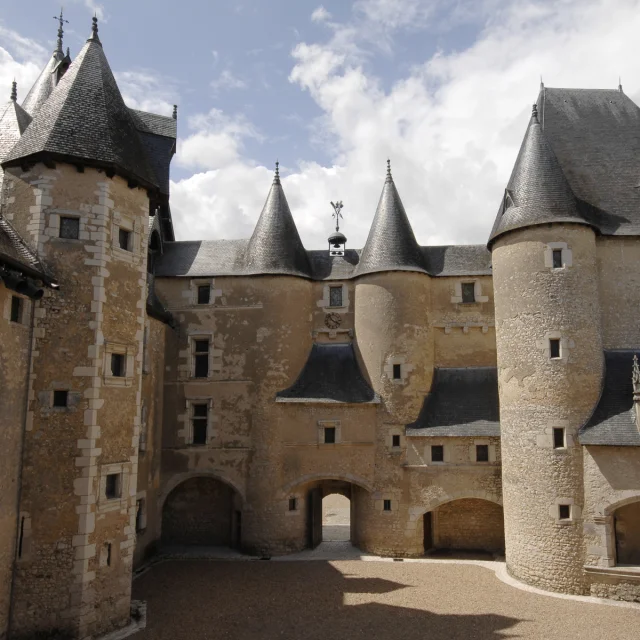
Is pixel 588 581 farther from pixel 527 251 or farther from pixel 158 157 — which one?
pixel 158 157

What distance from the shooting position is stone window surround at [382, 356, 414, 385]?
22.1m

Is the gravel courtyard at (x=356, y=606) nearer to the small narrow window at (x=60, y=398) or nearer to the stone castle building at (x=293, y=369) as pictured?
the stone castle building at (x=293, y=369)

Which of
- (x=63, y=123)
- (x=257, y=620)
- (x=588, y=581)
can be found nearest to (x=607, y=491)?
(x=588, y=581)

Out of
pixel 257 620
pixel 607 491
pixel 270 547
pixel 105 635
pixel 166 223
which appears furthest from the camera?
pixel 166 223

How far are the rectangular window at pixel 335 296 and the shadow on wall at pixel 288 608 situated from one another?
10.1 m

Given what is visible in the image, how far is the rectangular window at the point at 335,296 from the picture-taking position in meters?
23.9

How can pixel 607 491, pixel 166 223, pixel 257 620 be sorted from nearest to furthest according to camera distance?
pixel 257 620
pixel 607 491
pixel 166 223

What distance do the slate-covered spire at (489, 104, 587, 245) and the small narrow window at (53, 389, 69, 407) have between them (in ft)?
47.0

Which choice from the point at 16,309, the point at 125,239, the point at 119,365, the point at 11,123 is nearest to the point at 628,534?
the point at 119,365

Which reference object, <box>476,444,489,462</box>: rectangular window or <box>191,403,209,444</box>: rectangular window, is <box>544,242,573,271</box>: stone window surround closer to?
<box>476,444,489,462</box>: rectangular window

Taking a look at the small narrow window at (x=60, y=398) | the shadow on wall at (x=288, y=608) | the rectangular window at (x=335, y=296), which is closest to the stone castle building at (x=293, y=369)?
the small narrow window at (x=60, y=398)

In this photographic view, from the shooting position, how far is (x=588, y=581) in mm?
16625

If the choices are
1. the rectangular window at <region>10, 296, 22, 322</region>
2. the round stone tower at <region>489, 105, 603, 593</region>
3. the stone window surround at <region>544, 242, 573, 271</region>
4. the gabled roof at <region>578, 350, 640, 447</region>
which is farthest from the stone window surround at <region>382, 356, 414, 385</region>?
the rectangular window at <region>10, 296, 22, 322</region>

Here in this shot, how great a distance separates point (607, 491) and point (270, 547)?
11634mm
